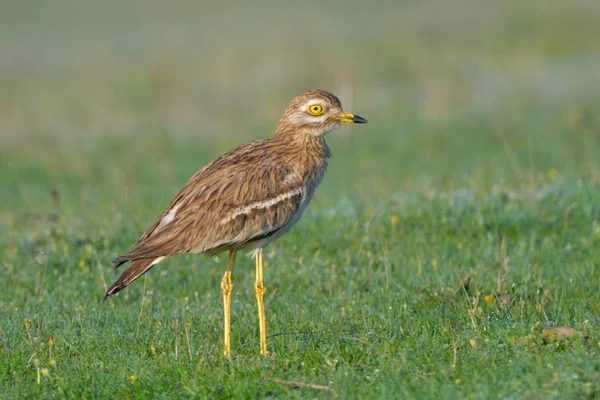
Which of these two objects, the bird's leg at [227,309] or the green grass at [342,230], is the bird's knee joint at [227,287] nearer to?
the bird's leg at [227,309]

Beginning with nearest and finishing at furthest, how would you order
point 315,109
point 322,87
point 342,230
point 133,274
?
1. point 133,274
2. point 315,109
3. point 342,230
4. point 322,87

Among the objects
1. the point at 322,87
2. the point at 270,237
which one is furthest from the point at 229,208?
the point at 322,87

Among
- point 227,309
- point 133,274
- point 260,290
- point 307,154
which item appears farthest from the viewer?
point 307,154

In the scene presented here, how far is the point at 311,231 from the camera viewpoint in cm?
948

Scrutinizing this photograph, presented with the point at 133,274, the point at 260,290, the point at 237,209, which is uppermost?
the point at 237,209

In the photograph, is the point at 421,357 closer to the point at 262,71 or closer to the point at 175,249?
the point at 175,249

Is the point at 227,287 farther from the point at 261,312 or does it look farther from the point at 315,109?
the point at 315,109

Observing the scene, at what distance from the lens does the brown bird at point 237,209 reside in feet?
21.2

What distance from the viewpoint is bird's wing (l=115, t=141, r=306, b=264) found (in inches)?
257

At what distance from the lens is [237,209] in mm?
6586

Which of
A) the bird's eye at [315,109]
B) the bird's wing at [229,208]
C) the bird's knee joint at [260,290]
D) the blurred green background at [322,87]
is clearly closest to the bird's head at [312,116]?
the bird's eye at [315,109]

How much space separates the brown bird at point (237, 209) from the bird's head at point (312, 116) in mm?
125

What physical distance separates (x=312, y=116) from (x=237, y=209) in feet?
3.57

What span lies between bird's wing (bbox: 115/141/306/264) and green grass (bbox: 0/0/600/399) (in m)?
0.74
